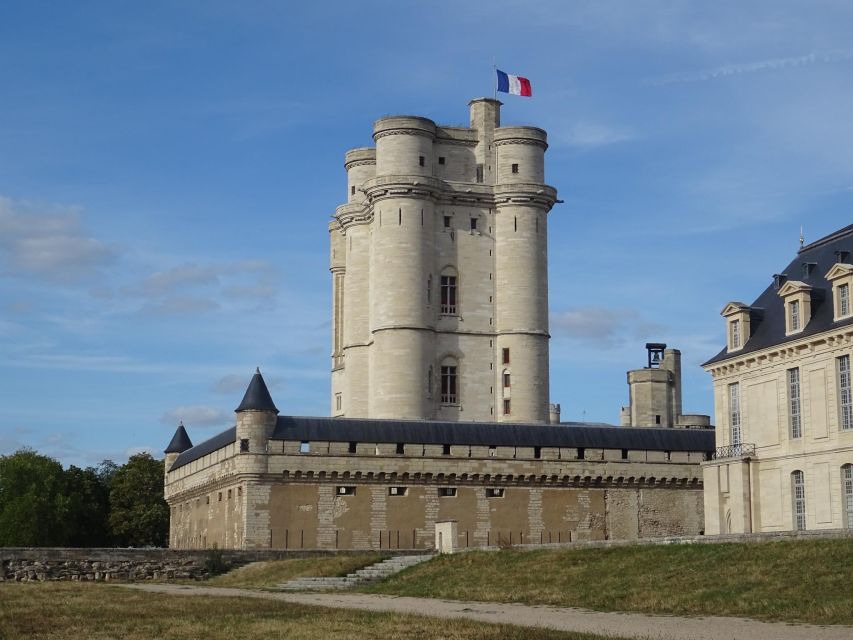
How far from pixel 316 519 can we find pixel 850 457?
24311 millimetres

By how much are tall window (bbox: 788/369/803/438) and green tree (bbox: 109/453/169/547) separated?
48.1 meters

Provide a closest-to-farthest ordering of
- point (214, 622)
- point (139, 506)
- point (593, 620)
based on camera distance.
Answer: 1. point (593, 620)
2. point (214, 622)
3. point (139, 506)

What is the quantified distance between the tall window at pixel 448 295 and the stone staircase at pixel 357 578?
30.9m

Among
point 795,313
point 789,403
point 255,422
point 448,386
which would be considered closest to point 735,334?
point 795,313

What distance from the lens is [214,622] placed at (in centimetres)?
2489

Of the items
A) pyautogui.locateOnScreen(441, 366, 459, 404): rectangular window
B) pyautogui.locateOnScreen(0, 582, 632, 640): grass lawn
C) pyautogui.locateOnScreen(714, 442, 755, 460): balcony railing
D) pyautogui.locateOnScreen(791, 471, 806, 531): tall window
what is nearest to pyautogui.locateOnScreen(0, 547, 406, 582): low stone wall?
pyautogui.locateOnScreen(714, 442, 755, 460): balcony railing

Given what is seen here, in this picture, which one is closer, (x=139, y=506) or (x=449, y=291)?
(x=449, y=291)

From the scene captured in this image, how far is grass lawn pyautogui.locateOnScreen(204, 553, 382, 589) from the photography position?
42.2 meters

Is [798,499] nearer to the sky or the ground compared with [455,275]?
nearer to the ground

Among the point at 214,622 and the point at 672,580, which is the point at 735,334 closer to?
the point at 672,580

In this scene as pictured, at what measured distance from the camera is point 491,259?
241ft

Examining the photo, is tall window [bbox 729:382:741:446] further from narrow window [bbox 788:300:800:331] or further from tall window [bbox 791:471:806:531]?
narrow window [bbox 788:300:800:331]

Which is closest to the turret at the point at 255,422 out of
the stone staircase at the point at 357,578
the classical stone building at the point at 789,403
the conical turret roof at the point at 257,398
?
the conical turret roof at the point at 257,398

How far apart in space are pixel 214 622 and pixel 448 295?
48494mm
